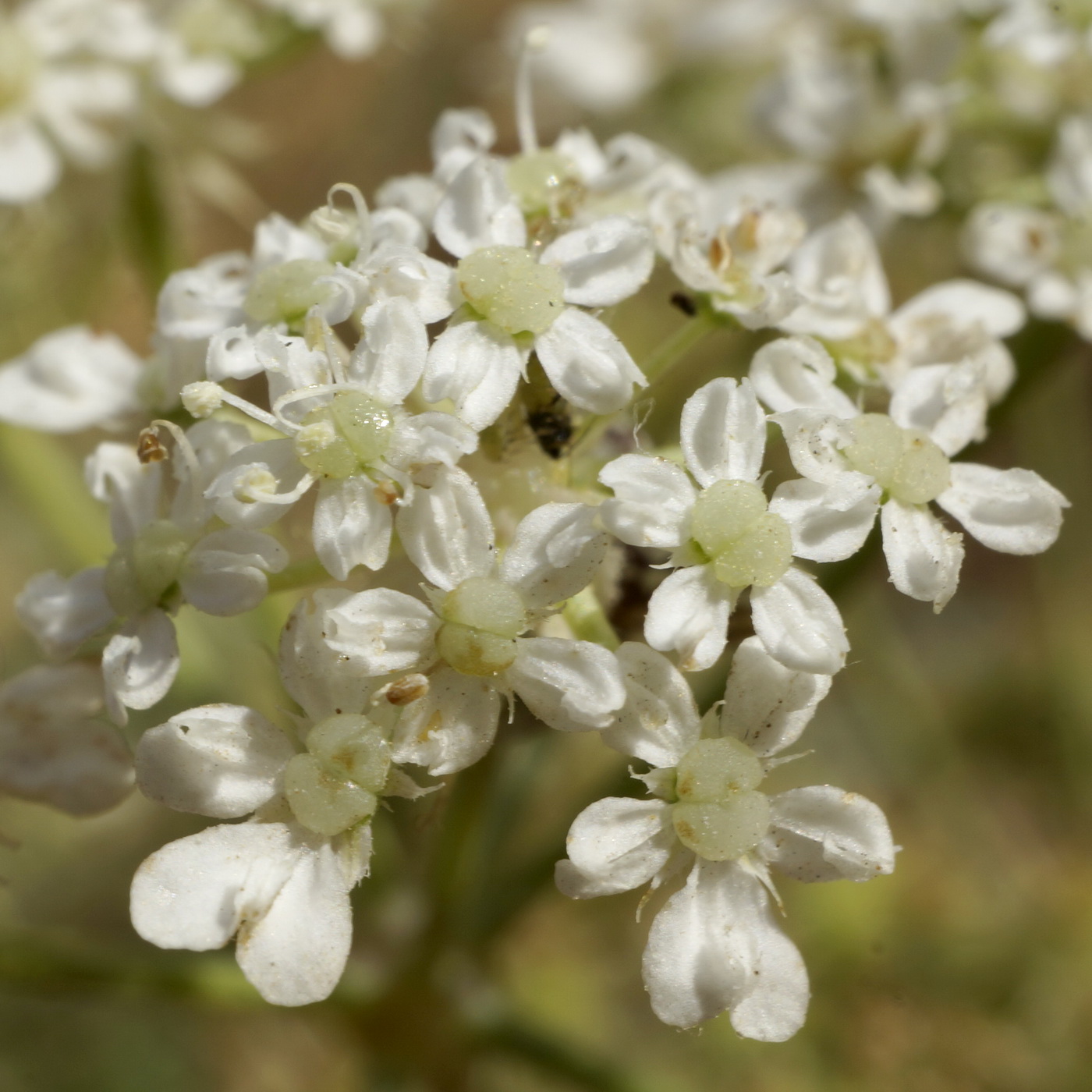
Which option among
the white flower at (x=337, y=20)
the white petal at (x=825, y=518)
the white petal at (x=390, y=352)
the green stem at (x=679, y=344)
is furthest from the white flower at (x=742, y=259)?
the white flower at (x=337, y=20)

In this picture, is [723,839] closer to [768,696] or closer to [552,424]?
[768,696]

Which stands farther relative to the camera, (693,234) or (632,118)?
(632,118)

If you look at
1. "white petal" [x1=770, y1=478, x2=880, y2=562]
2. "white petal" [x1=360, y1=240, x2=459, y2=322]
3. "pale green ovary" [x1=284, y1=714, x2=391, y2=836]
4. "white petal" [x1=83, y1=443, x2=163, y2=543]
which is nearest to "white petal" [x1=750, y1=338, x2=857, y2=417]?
"white petal" [x1=770, y1=478, x2=880, y2=562]

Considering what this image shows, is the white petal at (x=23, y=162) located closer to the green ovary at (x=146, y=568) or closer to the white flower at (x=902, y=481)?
the green ovary at (x=146, y=568)

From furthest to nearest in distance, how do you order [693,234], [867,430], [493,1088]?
[493,1088] < [693,234] < [867,430]

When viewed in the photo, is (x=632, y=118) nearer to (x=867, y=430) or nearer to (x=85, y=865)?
(x=867, y=430)

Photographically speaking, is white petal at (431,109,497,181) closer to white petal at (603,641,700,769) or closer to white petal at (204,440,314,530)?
white petal at (204,440,314,530)

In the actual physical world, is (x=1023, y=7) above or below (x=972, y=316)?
above

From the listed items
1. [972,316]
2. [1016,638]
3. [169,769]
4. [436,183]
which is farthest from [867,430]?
[1016,638]
